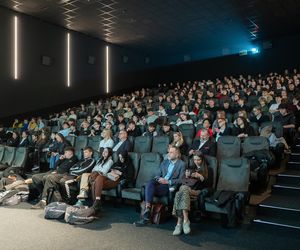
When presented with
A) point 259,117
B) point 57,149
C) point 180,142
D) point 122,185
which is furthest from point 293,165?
point 57,149

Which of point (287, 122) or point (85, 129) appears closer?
point (287, 122)

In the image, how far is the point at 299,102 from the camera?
655 cm

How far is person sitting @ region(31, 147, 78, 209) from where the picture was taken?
4707 mm

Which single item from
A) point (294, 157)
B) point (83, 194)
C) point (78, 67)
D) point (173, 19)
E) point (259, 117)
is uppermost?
point (173, 19)

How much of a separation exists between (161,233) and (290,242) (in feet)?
4.16

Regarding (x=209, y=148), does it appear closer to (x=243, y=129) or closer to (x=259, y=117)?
(x=243, y=129)

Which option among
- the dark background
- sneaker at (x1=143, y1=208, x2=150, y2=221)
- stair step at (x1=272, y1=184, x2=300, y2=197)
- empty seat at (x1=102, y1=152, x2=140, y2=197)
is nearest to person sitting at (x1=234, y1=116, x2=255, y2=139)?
stair step at (x1=272, y1=184, x2=300, y2=197)

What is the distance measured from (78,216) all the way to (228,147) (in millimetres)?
2314

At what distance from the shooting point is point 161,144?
537 centimetres

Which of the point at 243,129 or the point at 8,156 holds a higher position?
the point at 243,129

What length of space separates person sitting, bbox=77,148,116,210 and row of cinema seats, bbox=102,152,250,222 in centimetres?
26

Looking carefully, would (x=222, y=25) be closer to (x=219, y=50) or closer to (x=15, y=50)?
(x=219, y=50)

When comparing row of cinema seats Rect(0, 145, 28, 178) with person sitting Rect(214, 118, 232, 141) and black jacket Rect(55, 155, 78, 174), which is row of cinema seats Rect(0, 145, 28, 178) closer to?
black jacket Rect(55, 155, 78, 174)

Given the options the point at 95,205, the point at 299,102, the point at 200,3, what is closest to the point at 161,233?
the point at 95,205
